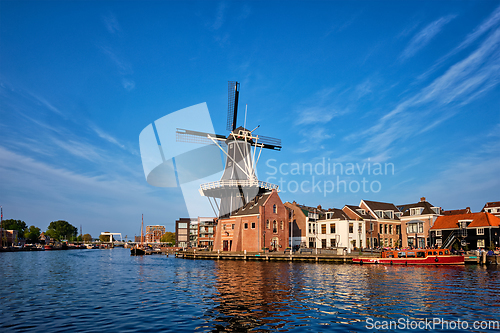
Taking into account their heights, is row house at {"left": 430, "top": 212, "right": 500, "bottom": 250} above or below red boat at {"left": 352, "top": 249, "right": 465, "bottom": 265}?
above

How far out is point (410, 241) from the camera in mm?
84750

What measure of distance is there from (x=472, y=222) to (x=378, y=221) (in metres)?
20.1

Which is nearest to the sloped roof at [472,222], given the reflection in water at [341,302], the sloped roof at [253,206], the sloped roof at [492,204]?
the sloped roof at [492,204]

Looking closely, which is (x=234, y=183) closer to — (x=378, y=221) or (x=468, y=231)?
(x=378, y=221)

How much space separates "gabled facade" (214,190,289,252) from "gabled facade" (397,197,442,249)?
99.1ft

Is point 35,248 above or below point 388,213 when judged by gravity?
below

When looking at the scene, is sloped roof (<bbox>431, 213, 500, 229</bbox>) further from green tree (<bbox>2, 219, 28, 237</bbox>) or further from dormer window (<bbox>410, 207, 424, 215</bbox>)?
green tree (<bbox>2, 219, 28, 237</bbox>)

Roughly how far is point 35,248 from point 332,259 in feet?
507

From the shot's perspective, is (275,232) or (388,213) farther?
(388,213)

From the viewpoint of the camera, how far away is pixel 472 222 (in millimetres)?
69750

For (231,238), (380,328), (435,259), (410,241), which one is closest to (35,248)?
(231,238)

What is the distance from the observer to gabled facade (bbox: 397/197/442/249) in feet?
268

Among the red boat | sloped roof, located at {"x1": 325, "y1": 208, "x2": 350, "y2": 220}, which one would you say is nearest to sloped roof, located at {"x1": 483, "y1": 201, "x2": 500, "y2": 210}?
sloped roof, located at {"x1": 325, "y1": 208, "x2": 350, "y2": 220}

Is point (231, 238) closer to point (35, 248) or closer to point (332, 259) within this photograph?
point (332, 259)
